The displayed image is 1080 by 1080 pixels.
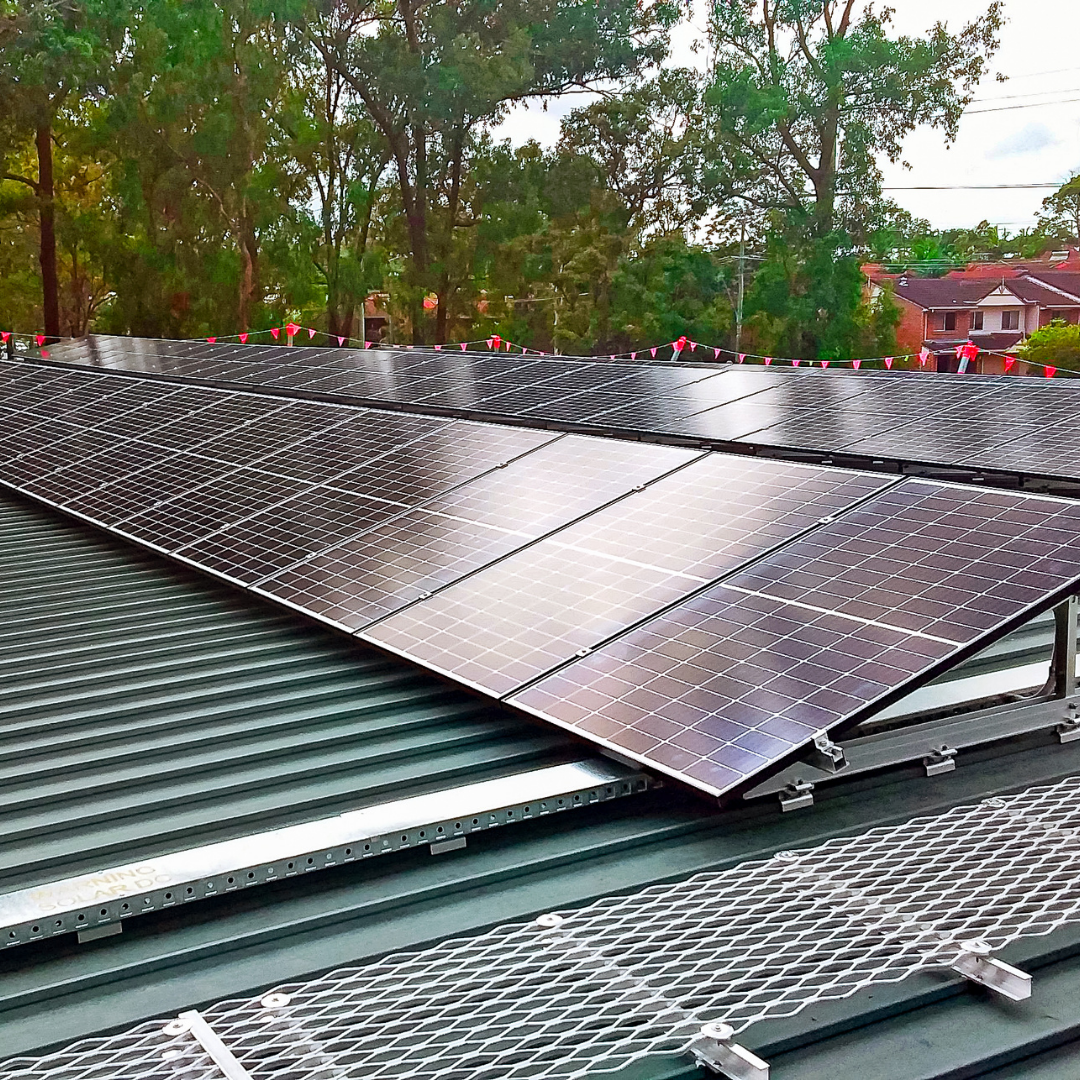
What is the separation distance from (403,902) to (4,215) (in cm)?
4765

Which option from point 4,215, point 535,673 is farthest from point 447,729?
point 4,215

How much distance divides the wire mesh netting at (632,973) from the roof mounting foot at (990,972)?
38 millimetres

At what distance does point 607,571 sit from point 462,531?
1.32 metres

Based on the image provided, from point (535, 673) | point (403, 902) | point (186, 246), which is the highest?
point (186, 246)

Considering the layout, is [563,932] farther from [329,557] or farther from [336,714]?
[329,557]

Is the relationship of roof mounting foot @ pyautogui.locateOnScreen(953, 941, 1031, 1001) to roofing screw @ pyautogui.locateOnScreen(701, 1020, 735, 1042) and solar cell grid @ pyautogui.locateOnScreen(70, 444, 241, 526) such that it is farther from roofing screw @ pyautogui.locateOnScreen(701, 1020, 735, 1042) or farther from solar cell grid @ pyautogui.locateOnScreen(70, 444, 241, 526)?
solar cell grid @ pyautogui.locateOnScreen(70, 444, 241, 526)

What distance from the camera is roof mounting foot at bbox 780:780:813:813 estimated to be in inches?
175

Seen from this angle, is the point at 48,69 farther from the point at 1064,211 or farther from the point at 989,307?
the point at 1064,211

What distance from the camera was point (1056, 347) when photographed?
4456cm

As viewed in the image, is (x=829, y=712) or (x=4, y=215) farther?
(x=4, y=215)

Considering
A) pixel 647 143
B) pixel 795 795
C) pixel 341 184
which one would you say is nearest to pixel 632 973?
pixel 795 795

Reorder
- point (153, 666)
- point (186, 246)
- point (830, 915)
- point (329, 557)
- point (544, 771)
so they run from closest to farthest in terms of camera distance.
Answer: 1. point (830, 915)
2. point (544, 771)
3. point (153, 666)
4. point (329, 557)
5. point (186, 246)

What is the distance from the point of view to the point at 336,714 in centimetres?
547

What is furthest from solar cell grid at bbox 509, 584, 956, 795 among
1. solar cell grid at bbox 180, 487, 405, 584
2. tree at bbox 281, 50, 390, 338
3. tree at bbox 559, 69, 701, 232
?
tree at bbox 559, 69, 701, 232
